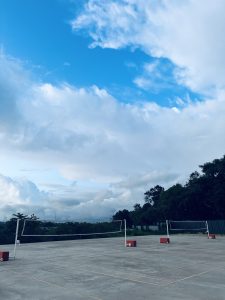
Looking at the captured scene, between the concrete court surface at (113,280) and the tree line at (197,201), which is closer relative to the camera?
the concrete court surface at (113,280)

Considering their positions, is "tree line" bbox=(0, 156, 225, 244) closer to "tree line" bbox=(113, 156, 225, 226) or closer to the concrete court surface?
"tree line" bbox=(113, 156, 225, 226)

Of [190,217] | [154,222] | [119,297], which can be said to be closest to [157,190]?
[154,222]

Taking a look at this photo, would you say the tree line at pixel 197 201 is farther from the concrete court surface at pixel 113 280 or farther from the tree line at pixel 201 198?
the concrete court surface at pixel 113 280

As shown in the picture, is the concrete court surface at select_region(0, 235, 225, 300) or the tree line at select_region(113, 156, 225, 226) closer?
the concrete court surface at select_region(0, 235, 225, 300)

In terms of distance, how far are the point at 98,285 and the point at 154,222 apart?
55534 mm

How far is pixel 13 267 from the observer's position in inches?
468

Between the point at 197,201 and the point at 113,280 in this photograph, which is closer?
the point at 113,280

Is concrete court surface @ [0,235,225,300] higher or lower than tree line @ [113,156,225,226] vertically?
lower

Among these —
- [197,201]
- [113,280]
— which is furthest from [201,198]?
[113,280]

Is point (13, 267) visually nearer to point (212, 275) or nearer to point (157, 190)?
point (212, 275)

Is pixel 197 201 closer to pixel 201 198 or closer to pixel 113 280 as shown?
pixel 201 198

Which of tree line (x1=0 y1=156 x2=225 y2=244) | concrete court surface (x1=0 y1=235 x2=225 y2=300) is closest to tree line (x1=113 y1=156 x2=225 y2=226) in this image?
tree line (x1=0 y1=156 x2=225 y2=244)

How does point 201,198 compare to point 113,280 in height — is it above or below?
above

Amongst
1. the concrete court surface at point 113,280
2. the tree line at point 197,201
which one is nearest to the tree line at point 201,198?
the tree line at point 197,201
